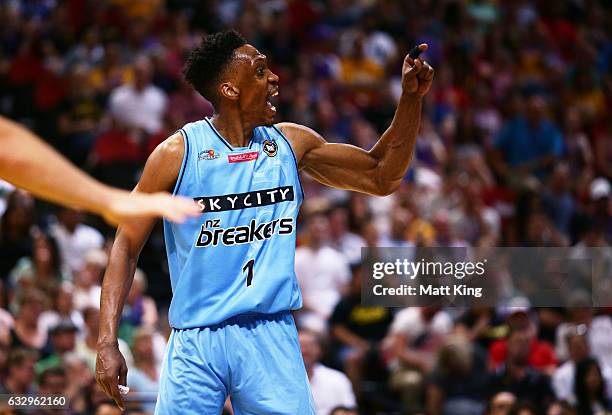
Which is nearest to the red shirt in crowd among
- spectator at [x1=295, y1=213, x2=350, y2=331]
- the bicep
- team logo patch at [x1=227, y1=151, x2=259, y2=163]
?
spectator at [x1=295, y1=213, x2=350, y2=331]

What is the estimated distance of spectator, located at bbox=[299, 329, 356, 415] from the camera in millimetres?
8352

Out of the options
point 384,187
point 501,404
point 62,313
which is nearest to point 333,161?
point 384,187

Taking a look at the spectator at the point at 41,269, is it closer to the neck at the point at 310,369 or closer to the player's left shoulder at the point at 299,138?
the neck at the point at 310,369

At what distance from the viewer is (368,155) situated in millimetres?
5465

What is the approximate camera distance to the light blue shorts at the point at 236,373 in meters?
4.77

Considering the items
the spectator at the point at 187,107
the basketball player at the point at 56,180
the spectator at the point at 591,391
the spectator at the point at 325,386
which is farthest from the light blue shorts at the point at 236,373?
the spectator at the point at 187,107

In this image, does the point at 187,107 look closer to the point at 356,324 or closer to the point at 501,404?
the point at 356,324

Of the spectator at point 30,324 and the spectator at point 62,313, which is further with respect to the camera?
the spectator at point 62,313

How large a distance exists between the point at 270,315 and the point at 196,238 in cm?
49

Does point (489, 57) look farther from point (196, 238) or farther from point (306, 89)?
point (196, 238)

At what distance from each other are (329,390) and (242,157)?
150 inches

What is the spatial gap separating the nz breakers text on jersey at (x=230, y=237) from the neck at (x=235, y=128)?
0.05m

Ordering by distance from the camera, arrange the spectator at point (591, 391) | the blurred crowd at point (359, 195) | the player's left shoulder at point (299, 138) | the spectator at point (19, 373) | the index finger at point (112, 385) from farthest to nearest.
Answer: the blurred crowd at point (359, 195) < the spectator at point (591, 391) < the spectator at point (19, 373) < the player's left shoulder at point (299, 138) < the index finger at point (112, 385)

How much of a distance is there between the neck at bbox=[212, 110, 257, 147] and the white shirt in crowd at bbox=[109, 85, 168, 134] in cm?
752
